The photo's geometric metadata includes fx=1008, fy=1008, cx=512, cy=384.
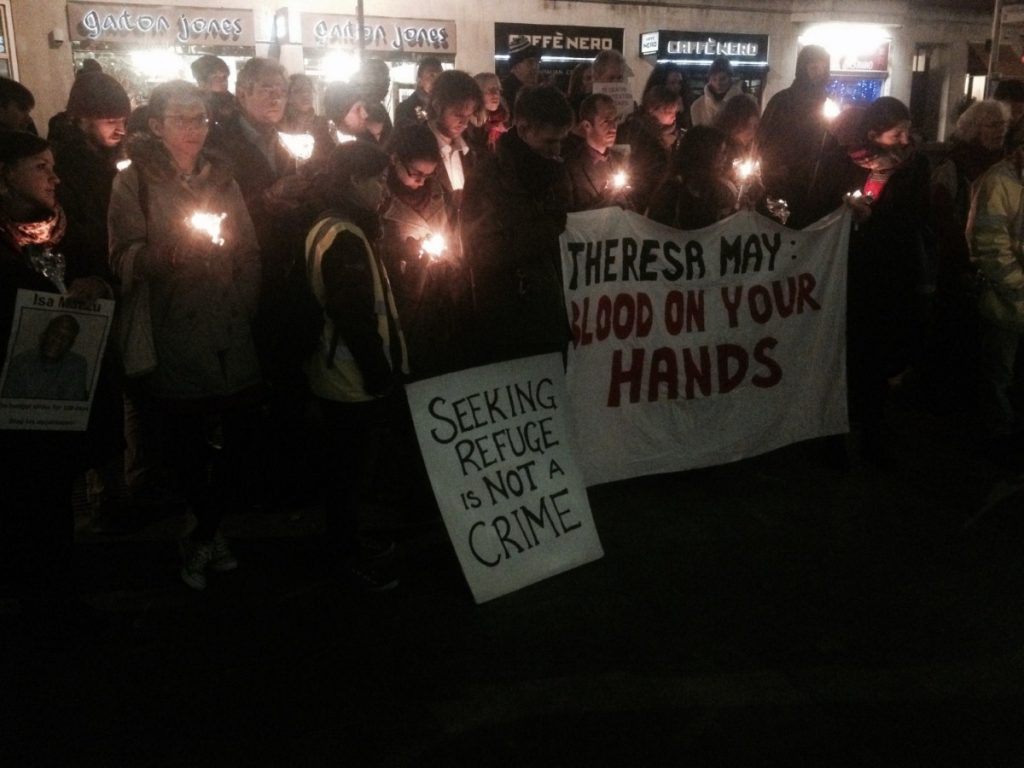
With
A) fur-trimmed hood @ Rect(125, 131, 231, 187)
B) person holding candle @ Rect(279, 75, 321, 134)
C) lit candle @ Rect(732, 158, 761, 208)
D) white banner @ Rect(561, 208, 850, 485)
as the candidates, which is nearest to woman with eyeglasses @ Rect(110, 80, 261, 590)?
fur-trimmed hood @ Rect(125, 131, 231, 187)

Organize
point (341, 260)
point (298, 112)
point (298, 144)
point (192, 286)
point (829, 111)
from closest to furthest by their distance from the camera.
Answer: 1. point (341, 260)
2. point (192, 286)
3. point (298, 144)
4. point (298, 112)
5. point (829, 111)

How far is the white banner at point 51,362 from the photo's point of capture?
11.9 feet

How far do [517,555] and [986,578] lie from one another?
2.13 meters

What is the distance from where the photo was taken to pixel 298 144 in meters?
6.05

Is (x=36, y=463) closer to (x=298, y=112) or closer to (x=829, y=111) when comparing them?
(x=298, y=112)

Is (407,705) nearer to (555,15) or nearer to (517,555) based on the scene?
(517,555)

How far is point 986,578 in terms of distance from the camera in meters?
4.54

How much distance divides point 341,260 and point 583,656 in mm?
1805

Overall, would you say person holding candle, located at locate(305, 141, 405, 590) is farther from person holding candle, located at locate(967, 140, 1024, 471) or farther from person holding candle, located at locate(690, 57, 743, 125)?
person holding candle, located at locate(690, 57, 743, 125)

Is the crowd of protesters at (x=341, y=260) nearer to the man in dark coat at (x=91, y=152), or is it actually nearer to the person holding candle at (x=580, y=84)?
the man in dark coat at (x=91, y=152)

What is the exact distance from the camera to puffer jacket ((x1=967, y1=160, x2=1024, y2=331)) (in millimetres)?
5922

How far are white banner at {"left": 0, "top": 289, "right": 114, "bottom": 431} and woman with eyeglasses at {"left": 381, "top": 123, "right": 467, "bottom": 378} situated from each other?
1.49 metres

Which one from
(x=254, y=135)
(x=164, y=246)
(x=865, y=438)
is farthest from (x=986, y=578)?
(x=254, y=135)

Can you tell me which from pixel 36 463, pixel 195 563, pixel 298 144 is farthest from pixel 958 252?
pixel 36 463
